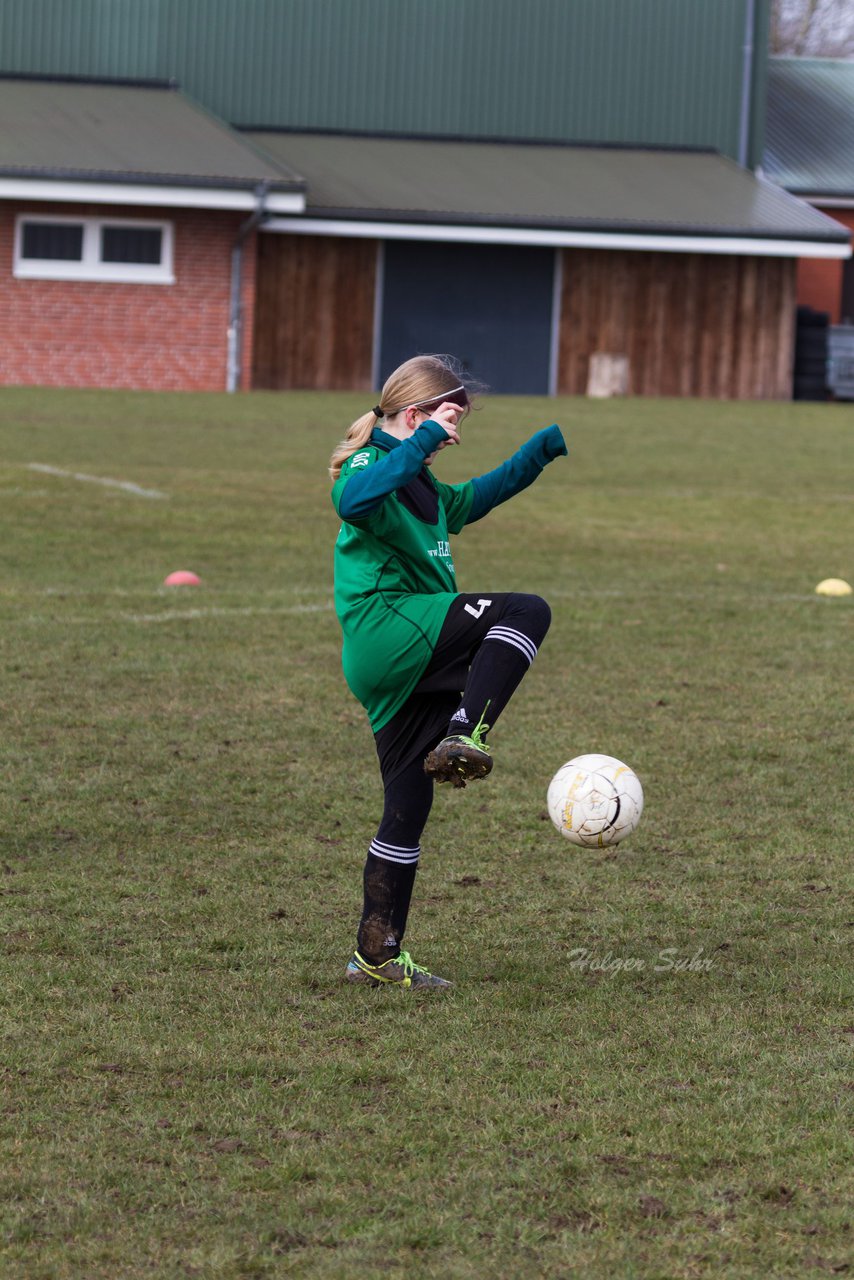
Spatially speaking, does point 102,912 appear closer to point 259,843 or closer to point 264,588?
point 259,843

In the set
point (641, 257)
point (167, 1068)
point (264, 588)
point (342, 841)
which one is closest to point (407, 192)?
point (641, 257)

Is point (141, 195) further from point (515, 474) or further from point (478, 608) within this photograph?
point (478, 608)

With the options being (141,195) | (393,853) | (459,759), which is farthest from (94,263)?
(459,759)

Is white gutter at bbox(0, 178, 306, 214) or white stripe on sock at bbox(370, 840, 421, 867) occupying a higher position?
white gutter at bbox(0, 178, 306, 214)

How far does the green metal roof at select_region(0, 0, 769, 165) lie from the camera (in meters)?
31.1

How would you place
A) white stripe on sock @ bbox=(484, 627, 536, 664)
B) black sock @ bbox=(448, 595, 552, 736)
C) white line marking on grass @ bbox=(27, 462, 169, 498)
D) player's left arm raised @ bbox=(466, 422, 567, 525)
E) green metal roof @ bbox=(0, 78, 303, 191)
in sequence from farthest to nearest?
1. green metal roof @ bbox=(0, 78, 303, 191)
2. white line marking on grass @ bbox=(27, 462, 169, 498)
3. player's left arm raised @ bbox=(466, 422, 567, 525)
4. white stripe on sock @ bbox=(484, 627, 536, 664)
5. black sock @ bbox=(448, 595, 552, 736)

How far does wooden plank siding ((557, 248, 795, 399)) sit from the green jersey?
27228mm

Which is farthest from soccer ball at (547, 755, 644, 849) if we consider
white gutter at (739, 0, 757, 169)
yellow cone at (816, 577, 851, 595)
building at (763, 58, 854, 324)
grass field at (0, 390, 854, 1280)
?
white gutter at (739, 0, 757, 169)

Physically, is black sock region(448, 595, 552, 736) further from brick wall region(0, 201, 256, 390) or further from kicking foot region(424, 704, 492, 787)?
brick wall region(0, 201, 256, 390)

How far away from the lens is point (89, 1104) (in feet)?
12.9

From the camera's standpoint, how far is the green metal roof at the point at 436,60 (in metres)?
31.1

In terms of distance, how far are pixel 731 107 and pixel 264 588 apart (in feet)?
81.1

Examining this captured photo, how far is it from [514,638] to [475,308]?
27421mm

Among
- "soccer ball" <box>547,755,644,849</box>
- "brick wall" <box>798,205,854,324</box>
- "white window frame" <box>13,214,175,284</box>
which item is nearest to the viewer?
"soccer ball" <box>547,755,644,849</box>
